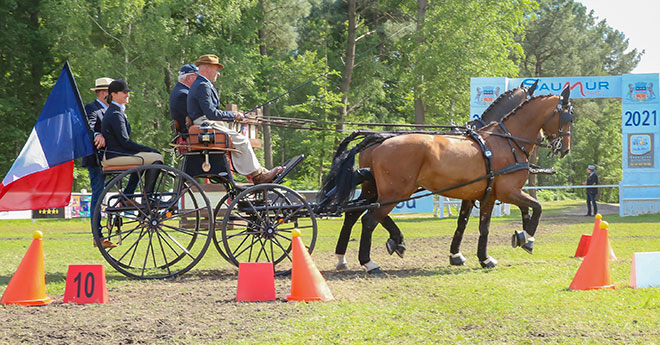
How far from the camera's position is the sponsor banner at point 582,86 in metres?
22.1

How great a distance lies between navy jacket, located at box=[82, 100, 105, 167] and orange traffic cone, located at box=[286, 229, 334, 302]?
125 inches

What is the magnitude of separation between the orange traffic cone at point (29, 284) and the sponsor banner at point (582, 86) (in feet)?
60.3

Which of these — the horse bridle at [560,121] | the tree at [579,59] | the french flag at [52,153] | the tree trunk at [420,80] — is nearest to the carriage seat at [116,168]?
the french flag at [52,153]

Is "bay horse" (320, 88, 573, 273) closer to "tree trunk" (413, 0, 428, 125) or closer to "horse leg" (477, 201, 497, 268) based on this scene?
"horse leg" (477, 201, 497, 268)

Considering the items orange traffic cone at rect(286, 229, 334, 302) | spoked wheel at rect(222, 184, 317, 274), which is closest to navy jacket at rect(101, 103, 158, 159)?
spoked wheel at rect(222, 184, 317, 274)

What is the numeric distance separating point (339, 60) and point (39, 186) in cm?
3067

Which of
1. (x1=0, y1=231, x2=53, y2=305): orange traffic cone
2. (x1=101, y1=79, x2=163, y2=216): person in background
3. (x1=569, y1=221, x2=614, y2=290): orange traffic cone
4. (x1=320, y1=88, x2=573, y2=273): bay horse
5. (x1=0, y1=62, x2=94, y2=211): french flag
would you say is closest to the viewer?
(x1=0, y1=231, x2=53, y2=305): orange traffic cone

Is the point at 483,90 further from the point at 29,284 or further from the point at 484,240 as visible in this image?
the point at 29,284

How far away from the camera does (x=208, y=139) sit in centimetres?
775

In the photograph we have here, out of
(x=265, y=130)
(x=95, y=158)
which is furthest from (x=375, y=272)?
(x=265, y=130)

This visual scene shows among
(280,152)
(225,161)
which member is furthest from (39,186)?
(280,152)

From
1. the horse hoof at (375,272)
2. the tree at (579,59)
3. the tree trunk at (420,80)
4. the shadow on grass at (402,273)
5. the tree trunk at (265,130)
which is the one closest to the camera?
the shadow on grass at (402,273)

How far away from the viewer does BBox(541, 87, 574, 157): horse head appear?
918 cm

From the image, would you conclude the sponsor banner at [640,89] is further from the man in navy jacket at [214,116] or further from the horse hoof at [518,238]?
the man in navy jacket at [214,116]
